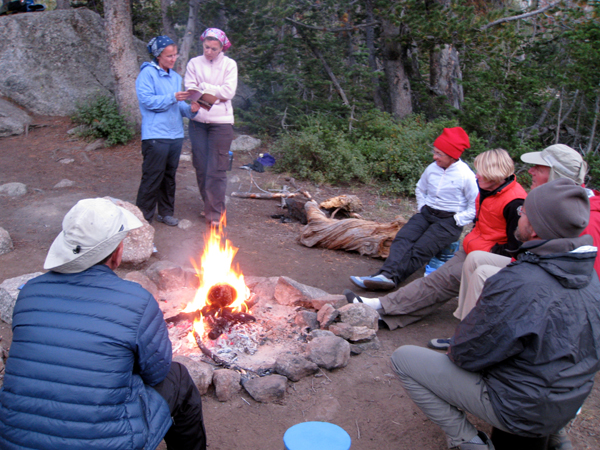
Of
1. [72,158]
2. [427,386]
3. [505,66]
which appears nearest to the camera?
[427,386]

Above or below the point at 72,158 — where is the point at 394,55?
above

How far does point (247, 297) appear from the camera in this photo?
428 centimetres

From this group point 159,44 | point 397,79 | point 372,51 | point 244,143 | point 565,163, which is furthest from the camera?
point 372,51

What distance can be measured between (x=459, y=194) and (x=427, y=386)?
8.80ft

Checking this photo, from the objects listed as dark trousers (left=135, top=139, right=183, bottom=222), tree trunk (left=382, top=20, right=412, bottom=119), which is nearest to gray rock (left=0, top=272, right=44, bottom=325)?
dark trousers (left=135, top=139, right=183, bottom=222)

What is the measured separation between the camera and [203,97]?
525 cm

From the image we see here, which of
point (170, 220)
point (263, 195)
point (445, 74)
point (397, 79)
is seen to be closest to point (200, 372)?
point (170, 220)

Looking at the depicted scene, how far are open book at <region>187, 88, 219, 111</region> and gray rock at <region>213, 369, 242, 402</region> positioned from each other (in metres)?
3.19

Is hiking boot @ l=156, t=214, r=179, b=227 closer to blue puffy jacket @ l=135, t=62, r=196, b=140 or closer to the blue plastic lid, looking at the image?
blue puffy jacket @ l=135, t=62, r=196, b=140

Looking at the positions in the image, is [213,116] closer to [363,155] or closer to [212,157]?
[212,157]

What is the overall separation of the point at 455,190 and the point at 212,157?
9.36ft

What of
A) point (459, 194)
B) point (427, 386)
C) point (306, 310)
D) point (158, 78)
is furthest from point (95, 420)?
point (158, 78)

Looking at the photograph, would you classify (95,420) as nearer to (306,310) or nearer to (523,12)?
(306,310)

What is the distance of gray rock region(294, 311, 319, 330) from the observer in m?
3.89
